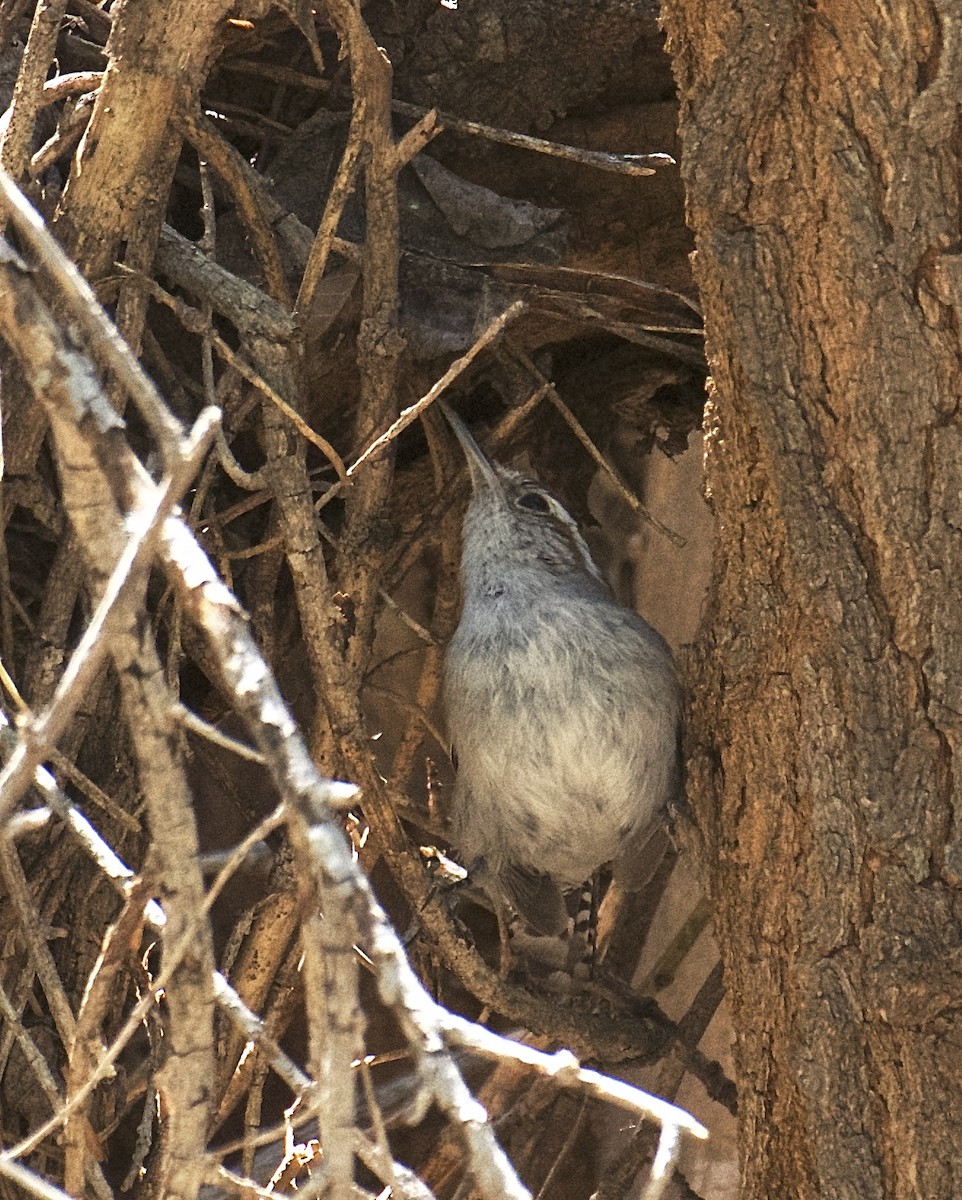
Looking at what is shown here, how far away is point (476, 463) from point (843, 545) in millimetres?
1541

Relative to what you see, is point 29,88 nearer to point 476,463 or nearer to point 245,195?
point 245,195

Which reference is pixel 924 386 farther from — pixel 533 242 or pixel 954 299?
pixel 533 242

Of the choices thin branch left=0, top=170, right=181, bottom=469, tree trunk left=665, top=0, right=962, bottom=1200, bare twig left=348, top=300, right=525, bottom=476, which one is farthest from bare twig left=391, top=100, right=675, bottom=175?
thin branch left=0, top=170, right=181, bottom=469

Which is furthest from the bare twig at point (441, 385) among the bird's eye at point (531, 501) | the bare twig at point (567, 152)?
the bird's eye at point (531, 501)

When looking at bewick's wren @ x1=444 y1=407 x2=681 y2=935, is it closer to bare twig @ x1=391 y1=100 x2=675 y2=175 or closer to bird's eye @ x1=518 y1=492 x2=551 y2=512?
→ bird's eye @ x1=518 y1=492 x2=551 y2=512

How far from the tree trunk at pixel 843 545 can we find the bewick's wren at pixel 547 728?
0.76 meters

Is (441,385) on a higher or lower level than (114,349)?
lower

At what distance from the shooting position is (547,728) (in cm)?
346

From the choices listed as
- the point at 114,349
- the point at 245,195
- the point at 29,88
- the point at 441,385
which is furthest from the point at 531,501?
the point at 114,349

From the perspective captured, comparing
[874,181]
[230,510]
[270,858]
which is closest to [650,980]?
[270,858]

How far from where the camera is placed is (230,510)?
3.44 meters

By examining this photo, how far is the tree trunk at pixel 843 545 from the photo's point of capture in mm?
2389

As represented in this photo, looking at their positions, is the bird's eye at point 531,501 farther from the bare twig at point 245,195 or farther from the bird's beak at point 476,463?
the bare twig at point 245,195

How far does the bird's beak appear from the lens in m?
3.88
